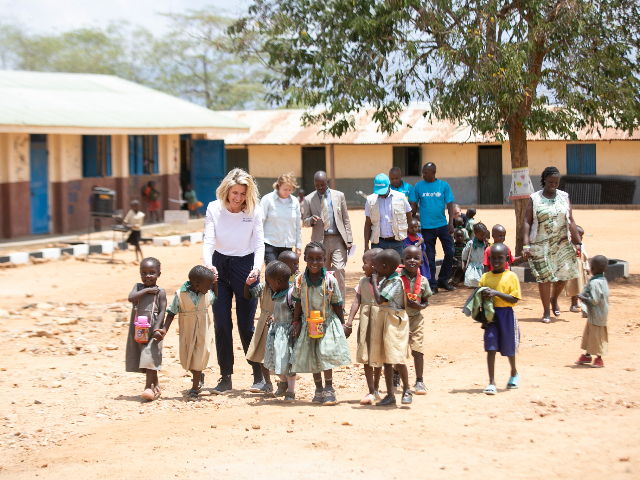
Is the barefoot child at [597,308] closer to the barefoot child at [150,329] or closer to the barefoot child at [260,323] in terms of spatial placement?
the barefoot child at [260,323]

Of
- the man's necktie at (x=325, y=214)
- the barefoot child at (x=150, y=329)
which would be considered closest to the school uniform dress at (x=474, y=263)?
the man's necktie at (x=325, y=214)

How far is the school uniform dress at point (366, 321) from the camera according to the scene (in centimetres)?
544

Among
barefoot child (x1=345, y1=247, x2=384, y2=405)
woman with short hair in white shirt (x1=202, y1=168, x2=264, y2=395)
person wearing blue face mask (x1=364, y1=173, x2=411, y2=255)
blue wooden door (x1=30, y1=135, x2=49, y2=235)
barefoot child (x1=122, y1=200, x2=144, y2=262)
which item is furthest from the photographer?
blue wooden door (x1=30, y1=135, x2=49, y2=235)

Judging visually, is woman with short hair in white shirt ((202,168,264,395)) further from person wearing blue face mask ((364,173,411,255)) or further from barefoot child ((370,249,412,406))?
person wearing blue face mask ((364,173,411,255))

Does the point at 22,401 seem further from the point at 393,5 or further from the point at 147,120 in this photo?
the point at 147,120

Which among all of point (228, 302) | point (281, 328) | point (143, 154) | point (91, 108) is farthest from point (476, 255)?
point (143, 154)

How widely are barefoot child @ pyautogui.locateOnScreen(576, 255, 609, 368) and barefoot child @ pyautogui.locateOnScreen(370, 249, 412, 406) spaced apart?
5.45 ft

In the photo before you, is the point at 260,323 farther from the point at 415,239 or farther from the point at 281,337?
the point at 415,239

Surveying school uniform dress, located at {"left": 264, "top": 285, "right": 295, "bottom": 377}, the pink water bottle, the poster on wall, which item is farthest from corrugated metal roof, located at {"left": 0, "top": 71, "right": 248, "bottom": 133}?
school uniform dress, located at {"left": 264, "top": 285, "right": 295, "bottom": 377}

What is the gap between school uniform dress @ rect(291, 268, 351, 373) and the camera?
5495 millimetres

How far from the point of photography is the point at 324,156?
30141 millimetres

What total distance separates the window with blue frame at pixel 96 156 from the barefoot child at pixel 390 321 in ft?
47.1

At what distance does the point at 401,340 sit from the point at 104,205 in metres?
12.7

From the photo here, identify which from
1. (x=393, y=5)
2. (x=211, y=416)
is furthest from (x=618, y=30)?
(x=211, y=416)
